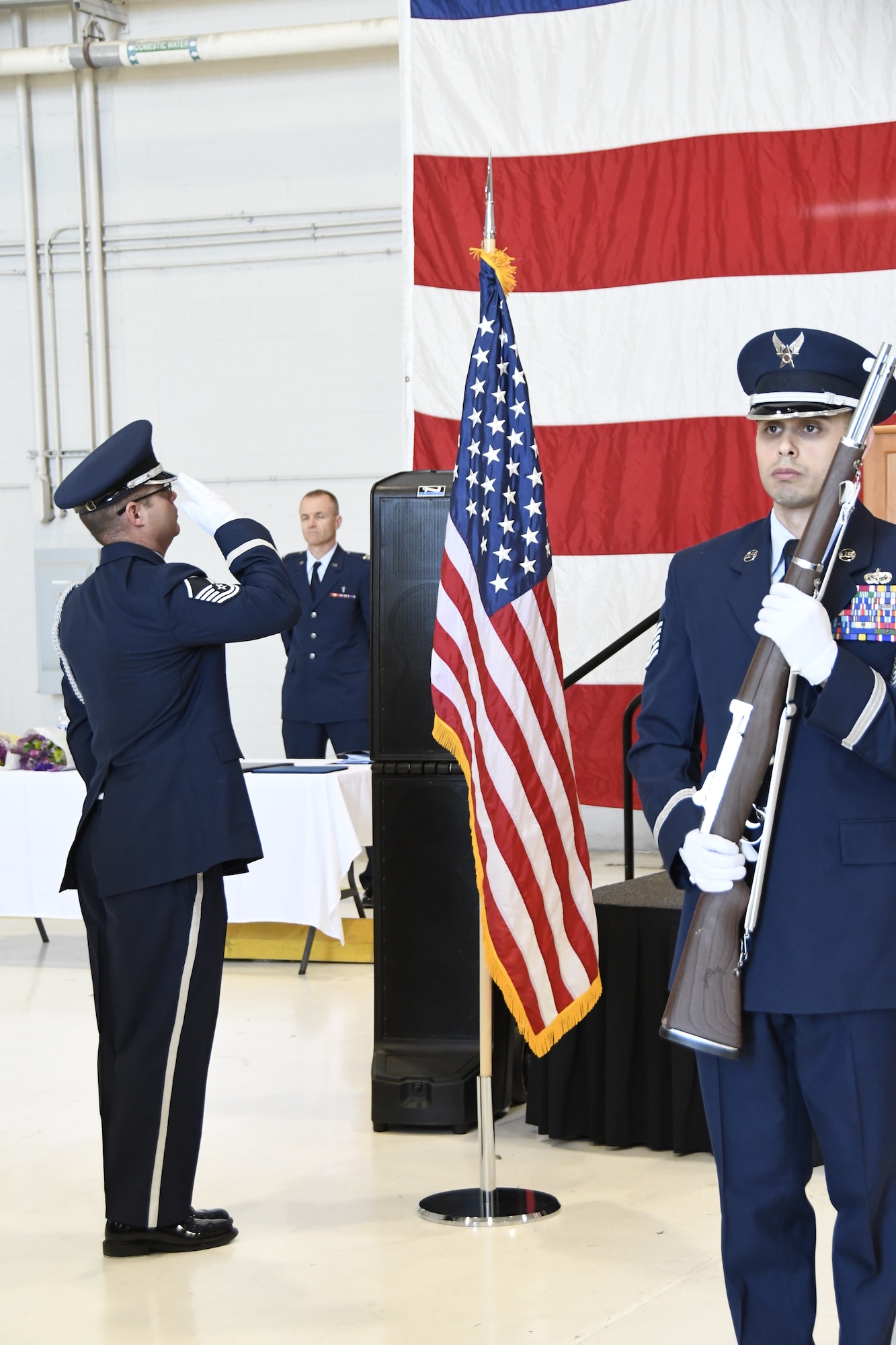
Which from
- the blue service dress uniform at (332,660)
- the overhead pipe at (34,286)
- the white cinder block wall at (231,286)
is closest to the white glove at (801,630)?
the blue service dress uniform at (332,660)

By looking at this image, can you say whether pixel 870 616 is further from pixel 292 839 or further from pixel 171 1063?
pixel 292 839

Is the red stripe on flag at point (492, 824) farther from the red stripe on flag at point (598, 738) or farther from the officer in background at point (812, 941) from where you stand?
the red stripe on flag at point (598, 738)

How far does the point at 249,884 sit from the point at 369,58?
4734 millimetres

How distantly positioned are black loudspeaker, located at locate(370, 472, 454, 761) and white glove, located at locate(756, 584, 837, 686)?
6.39 feet

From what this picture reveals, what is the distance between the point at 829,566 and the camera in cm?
181

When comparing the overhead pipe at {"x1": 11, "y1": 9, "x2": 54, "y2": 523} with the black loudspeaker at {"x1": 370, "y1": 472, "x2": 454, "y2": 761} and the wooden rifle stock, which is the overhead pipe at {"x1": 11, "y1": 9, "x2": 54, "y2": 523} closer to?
the black loudspeaker at {"x1": 370, "y1": 472, "x2": 454, "y2": 761}

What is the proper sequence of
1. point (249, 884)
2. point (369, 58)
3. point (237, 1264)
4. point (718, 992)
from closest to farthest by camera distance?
point (718, 992), point (237, 1264), point (249, 884), point (369, 58)

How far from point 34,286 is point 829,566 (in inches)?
Result: 296


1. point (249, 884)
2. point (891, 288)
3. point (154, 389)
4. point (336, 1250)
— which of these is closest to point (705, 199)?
point (891, 288)

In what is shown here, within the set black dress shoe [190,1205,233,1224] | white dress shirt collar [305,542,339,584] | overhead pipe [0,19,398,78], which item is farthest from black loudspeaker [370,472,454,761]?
overhead pipe [0,19,398,78]

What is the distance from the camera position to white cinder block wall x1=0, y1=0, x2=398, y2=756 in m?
8.13

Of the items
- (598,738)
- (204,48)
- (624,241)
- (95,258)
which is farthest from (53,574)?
(624,241)

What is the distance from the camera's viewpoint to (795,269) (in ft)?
16.0

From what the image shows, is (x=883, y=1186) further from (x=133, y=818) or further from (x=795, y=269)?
(x=795, y=269)
